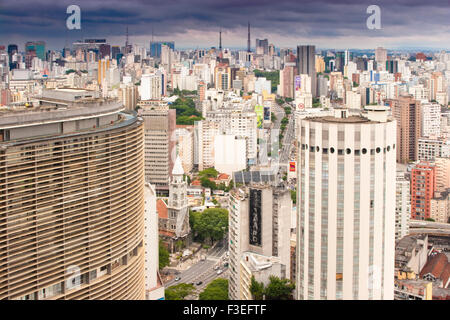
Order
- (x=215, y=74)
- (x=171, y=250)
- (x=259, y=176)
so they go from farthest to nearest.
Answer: (x=215, y=74)
(x=259, y=176)
(x=171, y=250)

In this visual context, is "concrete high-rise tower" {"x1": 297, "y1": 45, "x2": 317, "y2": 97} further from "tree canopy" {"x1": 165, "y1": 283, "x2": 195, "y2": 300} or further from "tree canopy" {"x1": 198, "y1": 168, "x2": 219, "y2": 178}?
"tree canopy" {"x1": 165, "y1": 283, "x2": 195, "y2": 300}

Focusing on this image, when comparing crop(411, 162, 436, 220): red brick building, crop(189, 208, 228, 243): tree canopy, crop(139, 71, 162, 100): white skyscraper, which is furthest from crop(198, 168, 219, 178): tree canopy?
crop(139, 71, 162, 100): white skyscraper

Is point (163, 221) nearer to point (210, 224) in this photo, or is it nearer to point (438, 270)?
point (210, 224)

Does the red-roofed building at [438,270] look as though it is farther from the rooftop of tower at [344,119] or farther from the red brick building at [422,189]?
the rooftop of tower at [344,119]

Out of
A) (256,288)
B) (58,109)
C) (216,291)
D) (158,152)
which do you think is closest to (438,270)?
(216,291)

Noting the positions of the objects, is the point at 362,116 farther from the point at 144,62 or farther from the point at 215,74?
the point at 215,74

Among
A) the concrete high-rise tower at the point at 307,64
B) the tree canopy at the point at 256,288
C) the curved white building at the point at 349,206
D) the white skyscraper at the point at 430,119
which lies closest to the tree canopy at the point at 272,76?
the concrete high-rise tower at the point at 307,64

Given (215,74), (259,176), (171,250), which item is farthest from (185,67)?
(171,250)
